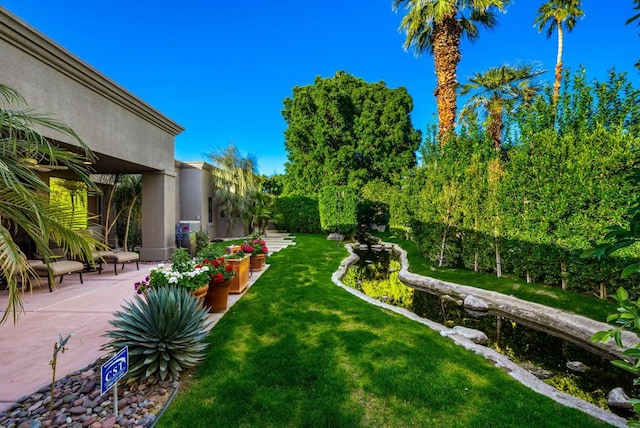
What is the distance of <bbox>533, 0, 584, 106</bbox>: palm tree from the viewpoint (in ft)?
52.2

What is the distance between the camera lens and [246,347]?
416 centimetres

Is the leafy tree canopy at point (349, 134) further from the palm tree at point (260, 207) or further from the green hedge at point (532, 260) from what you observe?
the green hedge at point (532, 260)

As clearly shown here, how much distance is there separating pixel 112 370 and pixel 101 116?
279 inches

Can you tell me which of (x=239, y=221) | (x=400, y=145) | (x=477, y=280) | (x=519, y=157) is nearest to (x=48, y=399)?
(x=477, y=280)

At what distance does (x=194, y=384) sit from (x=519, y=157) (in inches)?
330

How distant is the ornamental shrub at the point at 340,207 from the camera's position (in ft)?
56.9

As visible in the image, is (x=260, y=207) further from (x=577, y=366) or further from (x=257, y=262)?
(x=577, y=366)

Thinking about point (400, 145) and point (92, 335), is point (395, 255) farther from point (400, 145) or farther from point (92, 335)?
point (400, 145)

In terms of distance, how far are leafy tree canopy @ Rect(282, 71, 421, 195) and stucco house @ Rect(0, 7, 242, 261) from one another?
16.8m

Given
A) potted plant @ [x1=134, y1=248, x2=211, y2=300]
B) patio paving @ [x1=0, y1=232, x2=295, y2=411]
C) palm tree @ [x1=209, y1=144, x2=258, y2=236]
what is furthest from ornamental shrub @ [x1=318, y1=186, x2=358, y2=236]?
potted plant @ [x1=134, y1=248, x2=211, y2=300]

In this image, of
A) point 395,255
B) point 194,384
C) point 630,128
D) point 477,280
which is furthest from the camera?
point 395,255

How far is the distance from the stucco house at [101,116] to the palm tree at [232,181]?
627 centimetres

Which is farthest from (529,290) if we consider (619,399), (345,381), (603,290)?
(345,381)

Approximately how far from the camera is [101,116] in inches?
290
